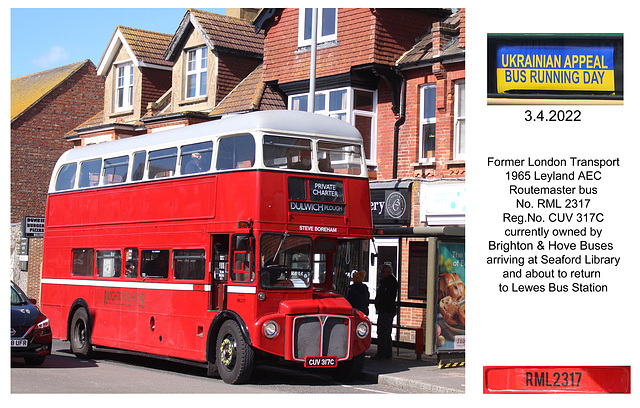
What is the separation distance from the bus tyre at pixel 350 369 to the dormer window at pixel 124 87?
2012 cm

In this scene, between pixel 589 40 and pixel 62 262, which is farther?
pixel 62 262

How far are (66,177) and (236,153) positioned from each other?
6.54 m

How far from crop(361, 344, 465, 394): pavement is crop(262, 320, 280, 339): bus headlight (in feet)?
7.31

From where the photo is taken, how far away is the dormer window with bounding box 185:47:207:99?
29734 mm

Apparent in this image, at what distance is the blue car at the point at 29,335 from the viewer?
15.6 meters

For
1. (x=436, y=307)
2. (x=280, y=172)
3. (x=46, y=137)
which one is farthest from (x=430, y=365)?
(x=46, y=137)

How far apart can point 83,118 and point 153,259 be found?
92.7 ft

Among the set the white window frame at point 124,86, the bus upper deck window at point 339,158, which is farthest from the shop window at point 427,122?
the white window frame at point 124,86

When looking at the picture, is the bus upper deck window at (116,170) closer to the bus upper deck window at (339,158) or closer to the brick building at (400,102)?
the bus upper deck window at (339,158)

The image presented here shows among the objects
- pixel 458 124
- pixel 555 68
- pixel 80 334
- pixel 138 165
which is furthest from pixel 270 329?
pixel 458 124

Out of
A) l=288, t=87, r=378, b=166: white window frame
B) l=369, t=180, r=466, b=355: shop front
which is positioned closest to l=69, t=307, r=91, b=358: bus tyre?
l=369, t=180, r=466, b=355: shop front

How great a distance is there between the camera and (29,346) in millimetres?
15727

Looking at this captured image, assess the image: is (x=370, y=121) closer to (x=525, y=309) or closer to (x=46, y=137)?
(x=525, y=309)

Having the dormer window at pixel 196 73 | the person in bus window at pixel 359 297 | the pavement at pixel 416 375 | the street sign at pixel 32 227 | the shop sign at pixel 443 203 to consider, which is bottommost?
the pavement at pixel 416 375
